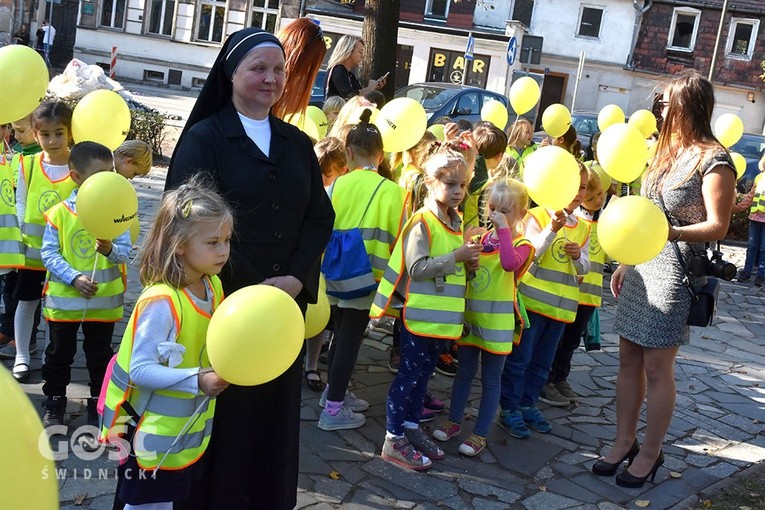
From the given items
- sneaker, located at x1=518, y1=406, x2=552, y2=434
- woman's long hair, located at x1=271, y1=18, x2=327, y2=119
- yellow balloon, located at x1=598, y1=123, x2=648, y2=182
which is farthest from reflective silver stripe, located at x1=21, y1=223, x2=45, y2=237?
yellow balloon, located at x1=598, y1=123, x2=648, y2=182

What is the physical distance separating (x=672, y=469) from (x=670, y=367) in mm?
893

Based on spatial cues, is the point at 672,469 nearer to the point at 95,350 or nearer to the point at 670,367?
the point at 670,367

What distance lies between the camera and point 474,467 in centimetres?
448

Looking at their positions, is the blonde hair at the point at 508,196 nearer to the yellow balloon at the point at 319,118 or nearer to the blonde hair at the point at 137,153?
the blonde hair at the point at 137,153

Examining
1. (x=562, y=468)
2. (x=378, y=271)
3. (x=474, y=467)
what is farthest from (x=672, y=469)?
(x=378, y=271)

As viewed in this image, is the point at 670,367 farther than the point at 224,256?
Yes

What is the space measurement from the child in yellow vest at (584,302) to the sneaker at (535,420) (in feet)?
1.65

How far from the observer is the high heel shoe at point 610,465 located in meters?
4.55

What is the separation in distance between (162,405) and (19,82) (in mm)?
2111

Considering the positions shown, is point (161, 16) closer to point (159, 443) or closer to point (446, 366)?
point (446, 366)

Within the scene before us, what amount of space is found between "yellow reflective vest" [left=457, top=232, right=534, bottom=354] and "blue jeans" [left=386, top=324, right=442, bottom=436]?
25 centimetres

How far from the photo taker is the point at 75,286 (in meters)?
4.05

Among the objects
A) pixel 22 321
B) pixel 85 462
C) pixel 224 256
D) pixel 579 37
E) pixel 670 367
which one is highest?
pixel 579 37

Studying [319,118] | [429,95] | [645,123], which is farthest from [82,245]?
[429,95]
